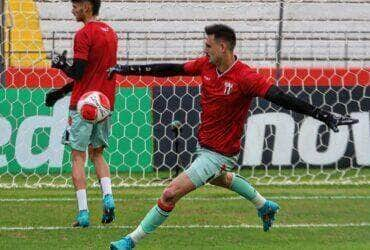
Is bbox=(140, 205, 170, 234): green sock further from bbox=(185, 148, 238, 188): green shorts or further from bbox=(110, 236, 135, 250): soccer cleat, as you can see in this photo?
bbox=(185, 148, 238, 188): green shorts

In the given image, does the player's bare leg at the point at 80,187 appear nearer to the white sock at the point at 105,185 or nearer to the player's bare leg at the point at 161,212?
the white sock at the point at 105,185

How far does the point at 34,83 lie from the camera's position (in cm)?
1323

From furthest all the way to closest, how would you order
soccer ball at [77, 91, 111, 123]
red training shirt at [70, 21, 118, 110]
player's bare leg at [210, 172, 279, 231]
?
red training shirt at [70, 21, 118, 110] < soccer ball at [77, 91, 111, 123] < player's bare leg at [210, 172, 279, 231]

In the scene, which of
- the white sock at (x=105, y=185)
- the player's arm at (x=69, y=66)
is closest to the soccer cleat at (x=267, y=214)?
the white sock at (x=105, y=185)

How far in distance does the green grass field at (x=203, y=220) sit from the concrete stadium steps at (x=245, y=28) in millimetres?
4282

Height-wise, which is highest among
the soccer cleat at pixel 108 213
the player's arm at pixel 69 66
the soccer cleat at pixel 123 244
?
the player's arm at pixel 69 66

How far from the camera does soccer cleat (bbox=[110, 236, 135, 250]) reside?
6438 millimetres

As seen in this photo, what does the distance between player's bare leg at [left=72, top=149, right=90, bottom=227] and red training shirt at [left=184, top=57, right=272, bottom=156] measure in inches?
58.9

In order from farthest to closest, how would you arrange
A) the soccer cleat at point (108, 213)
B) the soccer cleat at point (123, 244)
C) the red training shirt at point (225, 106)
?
1. the soccer cleat at point (108, 213)
2. the red training shirt at point (225, 106)
3. the soccer cleat at point (123, 244)

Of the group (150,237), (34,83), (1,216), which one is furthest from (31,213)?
(34,83)

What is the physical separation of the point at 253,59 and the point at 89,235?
8.55 meters

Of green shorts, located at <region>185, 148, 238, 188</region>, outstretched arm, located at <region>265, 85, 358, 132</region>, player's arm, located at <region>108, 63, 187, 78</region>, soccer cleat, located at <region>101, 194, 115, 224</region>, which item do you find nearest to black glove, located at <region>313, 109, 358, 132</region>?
outstretched arm, located at <region>265, 85, 358, 132</region>

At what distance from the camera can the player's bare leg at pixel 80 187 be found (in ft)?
26.2

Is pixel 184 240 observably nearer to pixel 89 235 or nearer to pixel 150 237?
pixel 150 237
